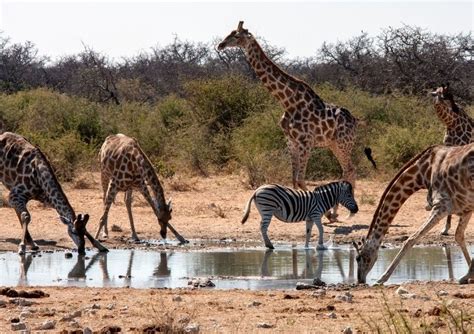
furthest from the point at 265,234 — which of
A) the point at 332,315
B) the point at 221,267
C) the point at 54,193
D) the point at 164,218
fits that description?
the point at 332,315

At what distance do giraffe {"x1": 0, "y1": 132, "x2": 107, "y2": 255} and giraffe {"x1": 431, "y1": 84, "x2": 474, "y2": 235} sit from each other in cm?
624

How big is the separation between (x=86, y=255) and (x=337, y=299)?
17.1ft

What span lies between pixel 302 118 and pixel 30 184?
535cm

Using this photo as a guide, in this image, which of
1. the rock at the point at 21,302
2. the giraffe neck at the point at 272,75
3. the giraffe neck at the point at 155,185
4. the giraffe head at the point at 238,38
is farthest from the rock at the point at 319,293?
the giraffe neck at the point at 272,75

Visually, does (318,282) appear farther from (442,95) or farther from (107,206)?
(442,95)

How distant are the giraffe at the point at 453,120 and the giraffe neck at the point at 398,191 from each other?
580 centimetres

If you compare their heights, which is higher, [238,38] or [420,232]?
[238,38]

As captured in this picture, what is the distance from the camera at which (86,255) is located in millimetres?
13930

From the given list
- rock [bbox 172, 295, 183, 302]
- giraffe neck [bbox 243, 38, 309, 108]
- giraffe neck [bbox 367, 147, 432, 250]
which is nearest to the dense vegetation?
giraffe neck [bbox 243, 38, 309, 108]

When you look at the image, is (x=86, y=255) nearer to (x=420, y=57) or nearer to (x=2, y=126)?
(x=2, y=126)

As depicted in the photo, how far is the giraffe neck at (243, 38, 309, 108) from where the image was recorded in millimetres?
18797

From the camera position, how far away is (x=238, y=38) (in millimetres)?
18656

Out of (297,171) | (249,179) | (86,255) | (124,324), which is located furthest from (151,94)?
(124,324)

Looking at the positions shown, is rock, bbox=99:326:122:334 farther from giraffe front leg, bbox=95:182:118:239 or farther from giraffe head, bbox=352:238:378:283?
giraffe front leg, bbox=95:182:118:239
